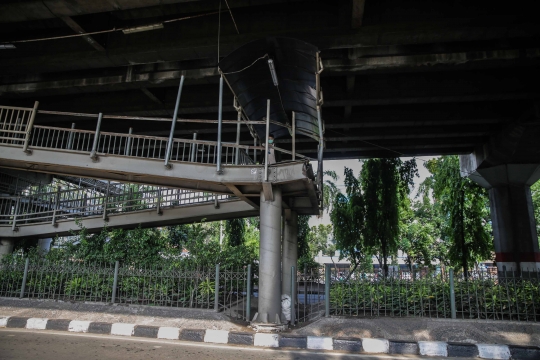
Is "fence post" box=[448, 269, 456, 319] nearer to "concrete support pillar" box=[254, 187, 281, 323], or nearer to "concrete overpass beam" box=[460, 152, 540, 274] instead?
"concrete support pillar" box=[254, 187, 281, 323]

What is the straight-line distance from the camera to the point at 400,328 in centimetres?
719

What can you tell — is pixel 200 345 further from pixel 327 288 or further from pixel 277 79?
pixel 277 79

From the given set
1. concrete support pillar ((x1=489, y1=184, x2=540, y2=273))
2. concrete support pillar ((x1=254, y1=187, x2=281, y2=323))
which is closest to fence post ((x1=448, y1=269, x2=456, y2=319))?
concrete support pillar ((x1=254, y1=187, x2=281, y2=323))

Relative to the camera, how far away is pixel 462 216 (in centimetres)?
1658

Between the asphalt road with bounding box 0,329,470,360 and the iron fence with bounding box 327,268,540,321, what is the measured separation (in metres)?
1.91

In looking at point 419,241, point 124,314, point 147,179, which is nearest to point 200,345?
point 124,314

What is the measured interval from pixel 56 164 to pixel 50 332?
3767 millimetres

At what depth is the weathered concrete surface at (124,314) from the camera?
7738 millimetres

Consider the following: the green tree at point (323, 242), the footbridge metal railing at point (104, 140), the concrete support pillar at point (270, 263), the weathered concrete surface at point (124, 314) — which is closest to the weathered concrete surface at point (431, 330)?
the concrete support pillar at point (270, 263)

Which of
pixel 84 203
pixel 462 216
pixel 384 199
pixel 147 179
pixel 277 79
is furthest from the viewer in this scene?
pixel 462 216

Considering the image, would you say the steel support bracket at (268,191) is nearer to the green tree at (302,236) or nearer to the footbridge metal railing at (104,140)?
the footbridge metal railing at (104,140)

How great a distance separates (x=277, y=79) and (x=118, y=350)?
6.48 meters

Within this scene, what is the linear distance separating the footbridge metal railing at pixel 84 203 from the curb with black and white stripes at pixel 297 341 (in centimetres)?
545

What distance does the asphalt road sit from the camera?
5551 millimetres
